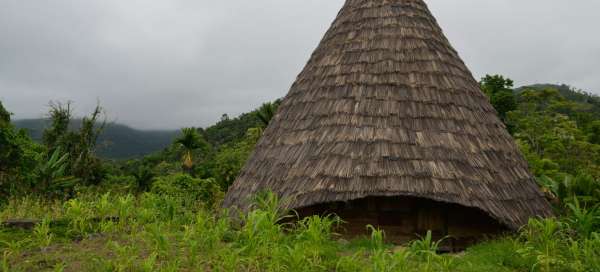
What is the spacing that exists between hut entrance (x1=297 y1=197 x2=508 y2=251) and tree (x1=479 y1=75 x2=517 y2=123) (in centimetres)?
1814

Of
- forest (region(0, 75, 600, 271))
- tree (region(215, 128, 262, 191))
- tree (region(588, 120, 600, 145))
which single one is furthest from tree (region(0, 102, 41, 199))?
tree (region(588, 120, 600, 145))

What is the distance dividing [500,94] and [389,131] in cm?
1949

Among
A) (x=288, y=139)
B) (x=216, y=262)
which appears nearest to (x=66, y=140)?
(x=288, y=139)

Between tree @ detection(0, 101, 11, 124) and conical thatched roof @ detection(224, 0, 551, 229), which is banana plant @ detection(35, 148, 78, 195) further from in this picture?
conical thatched roof @ detection(224, 0, 551, 229)

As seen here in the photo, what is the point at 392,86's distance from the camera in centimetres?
642

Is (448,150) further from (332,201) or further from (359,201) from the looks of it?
(332,201)

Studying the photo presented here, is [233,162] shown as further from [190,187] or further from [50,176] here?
[50,176]

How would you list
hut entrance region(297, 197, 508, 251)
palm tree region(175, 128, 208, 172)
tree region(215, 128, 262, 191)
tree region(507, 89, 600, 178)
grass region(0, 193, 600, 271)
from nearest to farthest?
grass region(0, 193, 600, 271) → hut entrance region(297, 197, 508, 251) → tree region(507, 89, 600, 178) → tree region(215, 128, 262, 191) → palm tree region(175, 128, 208, 172)

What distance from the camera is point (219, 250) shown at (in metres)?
3.35

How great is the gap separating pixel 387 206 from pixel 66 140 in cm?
1912

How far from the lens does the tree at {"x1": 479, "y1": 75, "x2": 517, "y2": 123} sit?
23203 mm

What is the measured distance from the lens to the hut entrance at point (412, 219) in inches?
224

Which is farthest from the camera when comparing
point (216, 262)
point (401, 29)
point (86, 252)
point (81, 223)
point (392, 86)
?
point (401, 29)

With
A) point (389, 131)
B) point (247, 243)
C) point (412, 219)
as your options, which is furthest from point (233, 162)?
point (247, 243)
